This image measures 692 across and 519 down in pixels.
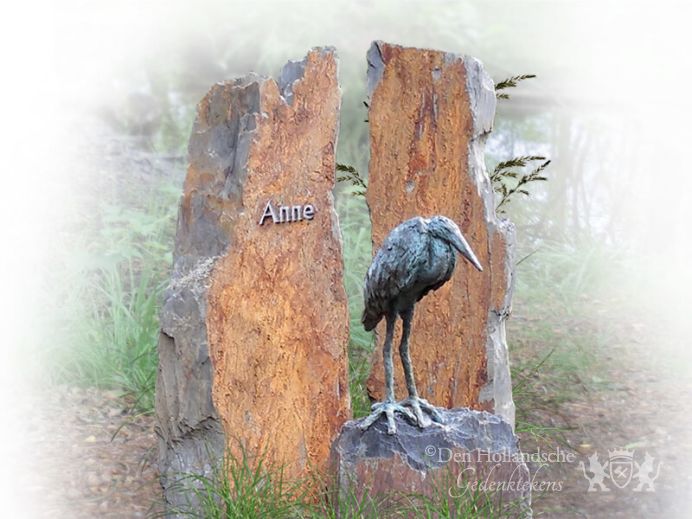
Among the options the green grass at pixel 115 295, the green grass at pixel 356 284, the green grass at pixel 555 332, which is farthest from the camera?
the green grass at pixel 115 295

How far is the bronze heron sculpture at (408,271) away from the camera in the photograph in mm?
3555

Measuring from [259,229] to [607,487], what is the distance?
2.13m

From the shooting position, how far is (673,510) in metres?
4.57

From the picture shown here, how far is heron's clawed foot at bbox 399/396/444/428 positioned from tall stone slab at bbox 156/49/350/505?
41 centimetres

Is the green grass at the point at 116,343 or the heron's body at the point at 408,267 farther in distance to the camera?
the green grass at the point at 116,343

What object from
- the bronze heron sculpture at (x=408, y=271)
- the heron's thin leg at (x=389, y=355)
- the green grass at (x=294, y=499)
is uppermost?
the bronze heron sculpture at (x=408, y=271)

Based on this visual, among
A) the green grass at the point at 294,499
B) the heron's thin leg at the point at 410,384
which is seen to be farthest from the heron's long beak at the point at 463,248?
the green grass at the point at 294,499

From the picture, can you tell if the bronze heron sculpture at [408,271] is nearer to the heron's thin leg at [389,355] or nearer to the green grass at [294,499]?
the heron's thin leg at [389,355]

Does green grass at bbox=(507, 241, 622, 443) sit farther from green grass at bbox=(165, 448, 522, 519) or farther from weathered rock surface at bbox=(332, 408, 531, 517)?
green grass at bbox=(165, 448, 522, 519)

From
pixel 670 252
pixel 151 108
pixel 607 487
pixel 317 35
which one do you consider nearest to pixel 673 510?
pixel 607 487

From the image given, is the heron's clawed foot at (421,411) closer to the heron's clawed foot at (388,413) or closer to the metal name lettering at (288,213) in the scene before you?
the heron's clawed foot at (388,413)

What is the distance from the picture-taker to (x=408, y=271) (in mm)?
3578

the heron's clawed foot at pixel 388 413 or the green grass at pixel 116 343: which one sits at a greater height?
the green grass at pixel 116 343

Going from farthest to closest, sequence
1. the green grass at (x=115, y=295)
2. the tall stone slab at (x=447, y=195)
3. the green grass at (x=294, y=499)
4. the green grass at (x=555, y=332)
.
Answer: the green grass at (x=115, y=295)
the green grass at (x=555, y=332)
the tall stone slab at (x=447, y=195)
the green grass at (x=294, y=499)
